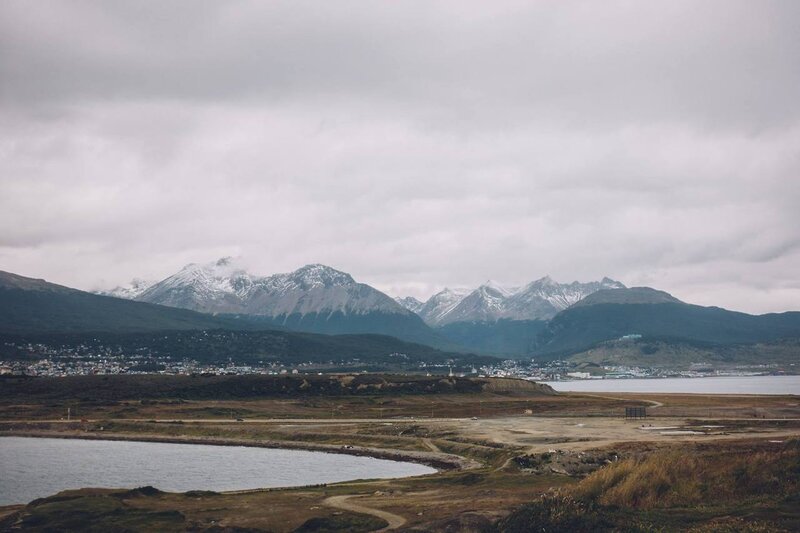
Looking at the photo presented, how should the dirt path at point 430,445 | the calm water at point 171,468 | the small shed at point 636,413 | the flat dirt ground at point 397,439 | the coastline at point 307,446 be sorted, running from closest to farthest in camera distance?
the flat dirt ground at point 397,439 < the calm water at point 171,468 < the coastline at point 307,446 < the dirt path at point 430,445 < the small shed at point 636,413

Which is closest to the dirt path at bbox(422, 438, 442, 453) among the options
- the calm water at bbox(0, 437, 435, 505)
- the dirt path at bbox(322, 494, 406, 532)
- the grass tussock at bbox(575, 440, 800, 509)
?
the calm water at bbox(0, 437, 435, 505)

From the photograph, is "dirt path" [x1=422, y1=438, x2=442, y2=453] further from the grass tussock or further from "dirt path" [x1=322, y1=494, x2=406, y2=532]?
the grass tussock

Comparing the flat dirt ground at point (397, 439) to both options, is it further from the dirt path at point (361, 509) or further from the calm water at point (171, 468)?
the calm water at point (171, 468)

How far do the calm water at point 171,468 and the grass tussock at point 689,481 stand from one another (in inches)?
1391

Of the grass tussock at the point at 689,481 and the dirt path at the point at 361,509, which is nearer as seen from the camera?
the grass tussock at the point at 689,481

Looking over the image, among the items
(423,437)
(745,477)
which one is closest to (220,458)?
(423,437)

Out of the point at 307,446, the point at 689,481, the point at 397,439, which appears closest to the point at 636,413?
the point at 397,439

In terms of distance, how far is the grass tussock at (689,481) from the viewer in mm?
40406

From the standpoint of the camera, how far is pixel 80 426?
134 metres

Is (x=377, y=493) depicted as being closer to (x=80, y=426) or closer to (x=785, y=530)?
(x=785, y=530)

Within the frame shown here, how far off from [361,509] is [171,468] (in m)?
43.7

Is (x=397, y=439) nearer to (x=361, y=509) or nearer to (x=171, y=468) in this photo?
(x=171, y=468)

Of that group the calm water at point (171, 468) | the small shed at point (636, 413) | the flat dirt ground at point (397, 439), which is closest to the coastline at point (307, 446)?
the flat dirt ground at point (397, 439)

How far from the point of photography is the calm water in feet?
234
